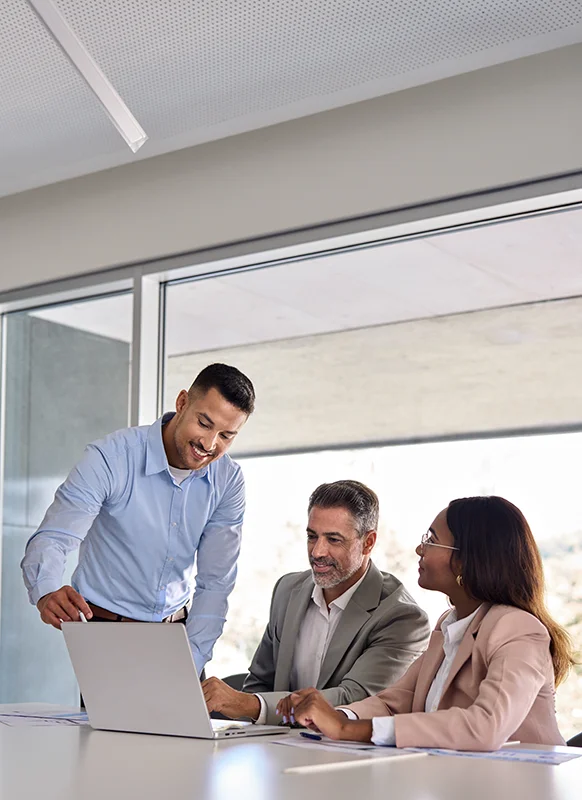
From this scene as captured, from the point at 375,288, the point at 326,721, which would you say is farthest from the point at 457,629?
the point at 375,288

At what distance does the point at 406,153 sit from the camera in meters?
3.51

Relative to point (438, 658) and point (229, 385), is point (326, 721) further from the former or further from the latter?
point (229, 385)

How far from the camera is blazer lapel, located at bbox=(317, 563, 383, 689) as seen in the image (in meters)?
2.78

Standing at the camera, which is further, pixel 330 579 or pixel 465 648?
pixel 330 579

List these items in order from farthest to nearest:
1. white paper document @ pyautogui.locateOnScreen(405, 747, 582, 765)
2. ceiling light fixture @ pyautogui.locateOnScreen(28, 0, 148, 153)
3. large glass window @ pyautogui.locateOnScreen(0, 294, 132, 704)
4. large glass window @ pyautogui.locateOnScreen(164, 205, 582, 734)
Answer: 1. large glass window @ pyautogui.locateOnScreen(0, 294, 132, 704)
2. large glass window @ pyautogui.locateOnScreen(164, 205, 582, 734)
3. ceiling light fixture @ pyautogui.locateOnScreen(28, 0, 148, 153)
4. white paper document @ pyautogui.locateOnScreen(405, 747, 582, 765)

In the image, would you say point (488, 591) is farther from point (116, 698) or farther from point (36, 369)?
point (36, 369)

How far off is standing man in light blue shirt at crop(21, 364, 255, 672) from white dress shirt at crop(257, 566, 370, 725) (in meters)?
0.26

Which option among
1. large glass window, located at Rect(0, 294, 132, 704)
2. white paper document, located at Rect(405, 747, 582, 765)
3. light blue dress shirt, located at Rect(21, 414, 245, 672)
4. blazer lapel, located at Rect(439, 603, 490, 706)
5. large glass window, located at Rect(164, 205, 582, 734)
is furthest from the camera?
large glass window, located at Rect(0, 294, 132, 704)

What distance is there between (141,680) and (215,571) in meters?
0.88

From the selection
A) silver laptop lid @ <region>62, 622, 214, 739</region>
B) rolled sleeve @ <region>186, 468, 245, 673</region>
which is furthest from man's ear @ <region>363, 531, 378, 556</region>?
silver laptop lid @ <region>62, 622, 214, 739</region>

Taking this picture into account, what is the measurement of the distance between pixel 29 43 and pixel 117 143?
75 centimetres

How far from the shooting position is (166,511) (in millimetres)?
3080

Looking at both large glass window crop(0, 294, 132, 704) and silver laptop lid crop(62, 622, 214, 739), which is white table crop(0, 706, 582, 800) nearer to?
silver laptop lid crop(62, 622, 214, 739)

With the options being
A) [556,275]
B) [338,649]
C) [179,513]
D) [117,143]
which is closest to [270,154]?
[117,143]
